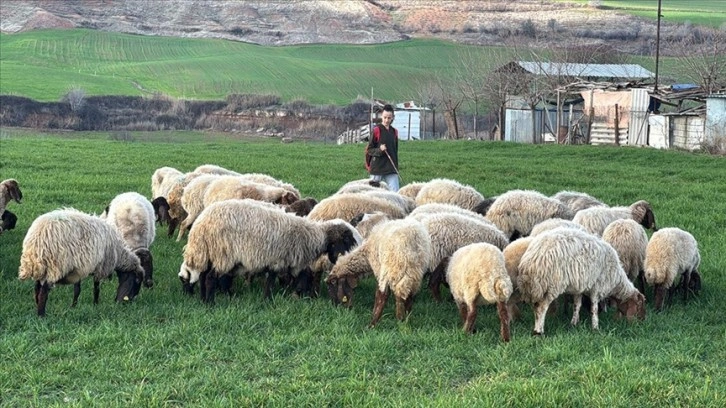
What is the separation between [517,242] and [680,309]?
2028mm

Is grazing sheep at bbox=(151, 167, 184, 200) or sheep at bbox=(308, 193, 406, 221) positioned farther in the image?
grazing sheep at bbox=(151, 167, 184, 200)

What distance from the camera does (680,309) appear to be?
881 cm

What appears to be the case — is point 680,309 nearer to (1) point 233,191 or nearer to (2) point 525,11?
(1) point 233,191

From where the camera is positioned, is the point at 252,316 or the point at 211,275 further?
the point at 211,275

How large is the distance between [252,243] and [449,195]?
4375 millimetres

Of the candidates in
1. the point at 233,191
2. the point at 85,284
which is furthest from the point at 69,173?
the point at 85,284

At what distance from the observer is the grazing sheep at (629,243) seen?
365 inches

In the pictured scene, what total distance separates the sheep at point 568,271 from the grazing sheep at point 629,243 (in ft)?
3.65

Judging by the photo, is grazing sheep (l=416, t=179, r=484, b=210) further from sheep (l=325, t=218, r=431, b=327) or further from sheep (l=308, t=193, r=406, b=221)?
sheep (l=325, t=218, r=431, b=327)

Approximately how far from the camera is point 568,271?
776 centimetres

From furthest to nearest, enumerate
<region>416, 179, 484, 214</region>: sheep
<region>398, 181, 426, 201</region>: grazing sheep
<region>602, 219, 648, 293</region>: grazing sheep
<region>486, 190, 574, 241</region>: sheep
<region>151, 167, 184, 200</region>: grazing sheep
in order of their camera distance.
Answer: <region>151, 167, 184, 200</region>: grazing sheep
<region>398, 181, 426, 201</region>: grazing sheep
<region>416, 179, 484, 214</region>: sheep
<region>486, 190, 574, 241</region>: sheep
<region>602, 219, 648, 293</region>: grazing sheep

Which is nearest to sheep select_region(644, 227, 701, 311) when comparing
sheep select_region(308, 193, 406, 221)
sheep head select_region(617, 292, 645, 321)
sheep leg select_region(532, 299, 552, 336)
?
sheep head select_region(617, 292, 645, 321)

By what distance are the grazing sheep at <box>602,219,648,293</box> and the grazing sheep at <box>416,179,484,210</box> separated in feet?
9.72

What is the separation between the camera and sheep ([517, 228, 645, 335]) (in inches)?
305
